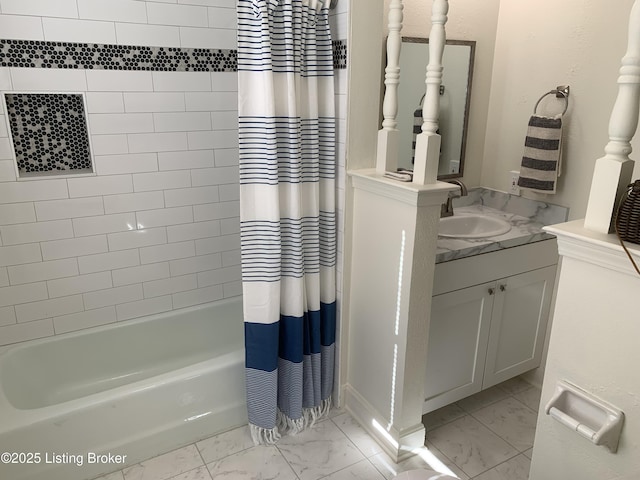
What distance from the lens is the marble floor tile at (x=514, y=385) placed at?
104 inches

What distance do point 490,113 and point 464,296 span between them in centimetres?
111

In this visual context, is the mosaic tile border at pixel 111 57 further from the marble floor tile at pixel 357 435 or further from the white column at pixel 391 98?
the marble floor tile at pixel 357 435

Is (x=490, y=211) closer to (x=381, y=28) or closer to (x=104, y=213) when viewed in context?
(x=381, y=28)

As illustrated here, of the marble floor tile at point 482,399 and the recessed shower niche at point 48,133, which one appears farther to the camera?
the marble floor tile at point 482,399

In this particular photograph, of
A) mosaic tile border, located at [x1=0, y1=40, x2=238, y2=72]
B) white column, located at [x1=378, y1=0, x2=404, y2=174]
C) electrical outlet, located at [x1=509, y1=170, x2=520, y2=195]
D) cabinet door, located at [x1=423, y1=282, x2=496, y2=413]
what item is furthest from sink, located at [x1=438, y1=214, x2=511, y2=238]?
mosaic tile border, located at [x1=0, y1=40, x2=238, y2=72]

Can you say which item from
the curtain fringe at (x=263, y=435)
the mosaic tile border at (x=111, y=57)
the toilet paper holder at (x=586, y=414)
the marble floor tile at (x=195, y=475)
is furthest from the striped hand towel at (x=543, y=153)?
the marble floor tile at (x=195, y=475)

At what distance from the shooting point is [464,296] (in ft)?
7.04

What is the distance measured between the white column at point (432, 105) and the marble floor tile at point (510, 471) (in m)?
1.28

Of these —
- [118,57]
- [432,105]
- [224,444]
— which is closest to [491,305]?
[432,105]

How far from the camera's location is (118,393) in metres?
2.01

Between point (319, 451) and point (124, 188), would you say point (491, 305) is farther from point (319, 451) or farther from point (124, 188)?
point (124, 188)

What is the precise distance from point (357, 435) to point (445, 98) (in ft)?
5.69

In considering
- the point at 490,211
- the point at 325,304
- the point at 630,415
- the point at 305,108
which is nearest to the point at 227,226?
the point at 325,304

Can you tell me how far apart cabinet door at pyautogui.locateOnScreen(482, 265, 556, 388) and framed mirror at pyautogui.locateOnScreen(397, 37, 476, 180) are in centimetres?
69
